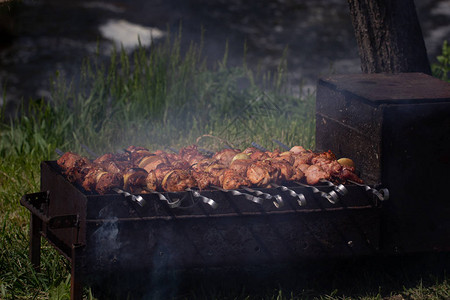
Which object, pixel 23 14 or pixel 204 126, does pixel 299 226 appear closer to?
pixel 204 126

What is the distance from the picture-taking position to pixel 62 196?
395 centimetres

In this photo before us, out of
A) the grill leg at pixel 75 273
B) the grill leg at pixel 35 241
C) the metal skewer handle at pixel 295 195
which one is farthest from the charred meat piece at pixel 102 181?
the metal skewer handle at pixel 295 195

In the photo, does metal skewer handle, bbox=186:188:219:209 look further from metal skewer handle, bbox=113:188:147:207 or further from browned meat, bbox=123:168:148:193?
browned meat, bbox=123:168:148:193

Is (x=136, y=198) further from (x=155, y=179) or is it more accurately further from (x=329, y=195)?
(x=329, y=195)

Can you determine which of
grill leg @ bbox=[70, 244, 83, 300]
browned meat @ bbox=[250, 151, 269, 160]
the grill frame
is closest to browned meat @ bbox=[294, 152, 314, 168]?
browned meat @ bbox=[250, 151, 269, 160]

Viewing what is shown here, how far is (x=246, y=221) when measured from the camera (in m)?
3.65

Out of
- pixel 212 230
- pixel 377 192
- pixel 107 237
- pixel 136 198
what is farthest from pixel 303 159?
pixel 107 237

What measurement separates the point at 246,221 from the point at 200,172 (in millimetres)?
451

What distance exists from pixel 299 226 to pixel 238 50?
6026mm

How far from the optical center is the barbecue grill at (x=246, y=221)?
3.51 meters

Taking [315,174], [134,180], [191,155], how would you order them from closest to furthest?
[134,180] → [315,174] → [191,155]

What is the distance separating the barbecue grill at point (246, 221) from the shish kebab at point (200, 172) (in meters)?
0.10

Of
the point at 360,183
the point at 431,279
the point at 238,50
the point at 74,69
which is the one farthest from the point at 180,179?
the point at 238,50

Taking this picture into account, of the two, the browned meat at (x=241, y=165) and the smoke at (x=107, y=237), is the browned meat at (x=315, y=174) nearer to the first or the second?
the browned meat at (x=241, y=165)
